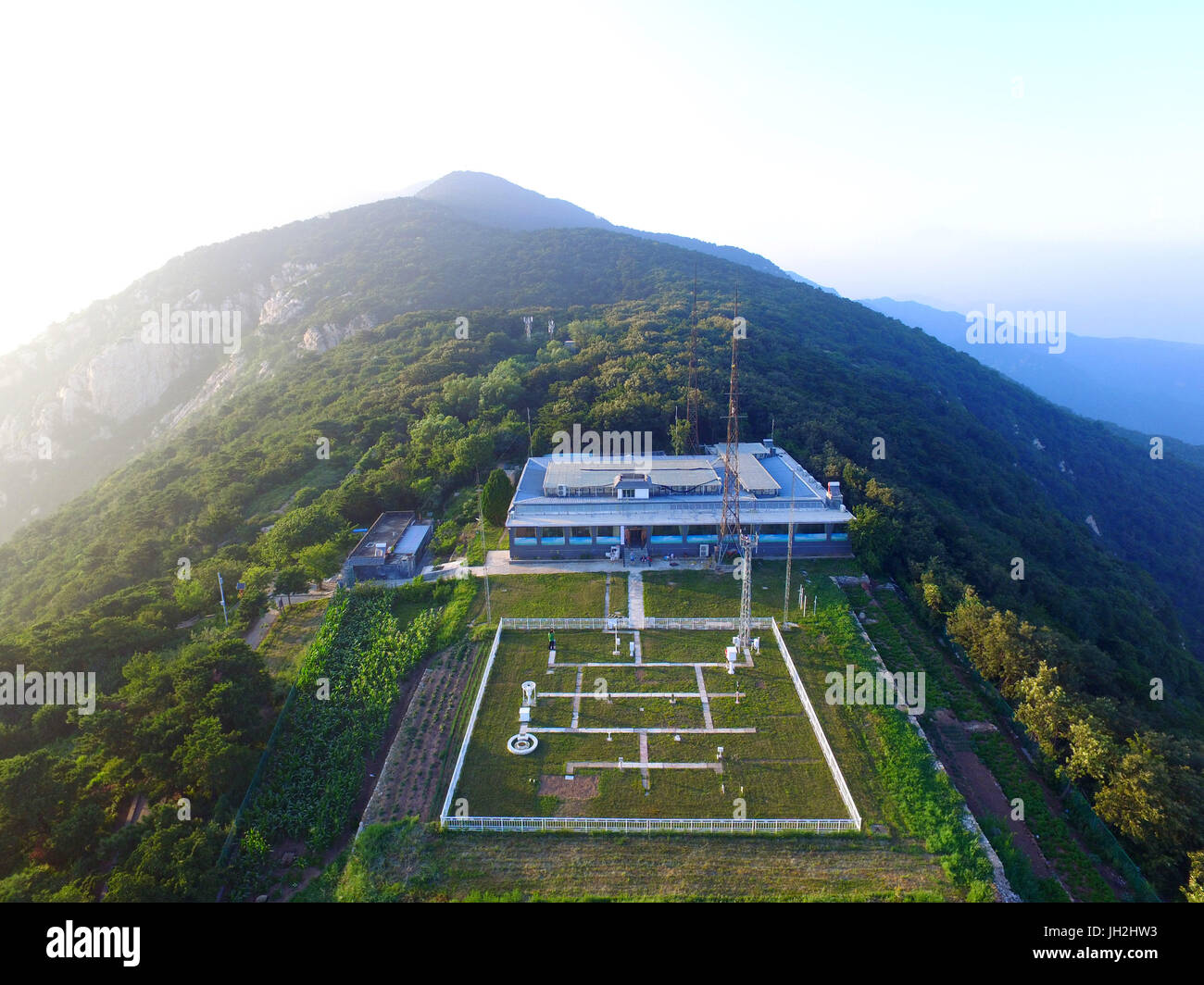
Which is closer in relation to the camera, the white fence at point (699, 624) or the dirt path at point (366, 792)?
the dirt path at point (366, 792)

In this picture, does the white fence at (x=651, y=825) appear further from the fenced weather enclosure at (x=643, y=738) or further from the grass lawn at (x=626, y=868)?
the grass lawn at (x=626, y=868)

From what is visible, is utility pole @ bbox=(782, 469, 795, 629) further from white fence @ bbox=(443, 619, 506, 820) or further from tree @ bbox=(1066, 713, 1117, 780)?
white fence @ bbox=(443, 619, 506, 820)

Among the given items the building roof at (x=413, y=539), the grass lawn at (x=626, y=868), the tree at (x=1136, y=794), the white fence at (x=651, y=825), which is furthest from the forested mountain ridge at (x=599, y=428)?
the white fence at (x=651, y=825)

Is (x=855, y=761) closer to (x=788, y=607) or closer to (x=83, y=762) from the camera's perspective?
(x=788, y=607)

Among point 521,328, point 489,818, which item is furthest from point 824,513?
point 521,328

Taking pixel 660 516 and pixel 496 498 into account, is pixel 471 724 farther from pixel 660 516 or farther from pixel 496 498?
pixel 496 498

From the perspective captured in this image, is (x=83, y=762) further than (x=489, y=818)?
Yes
